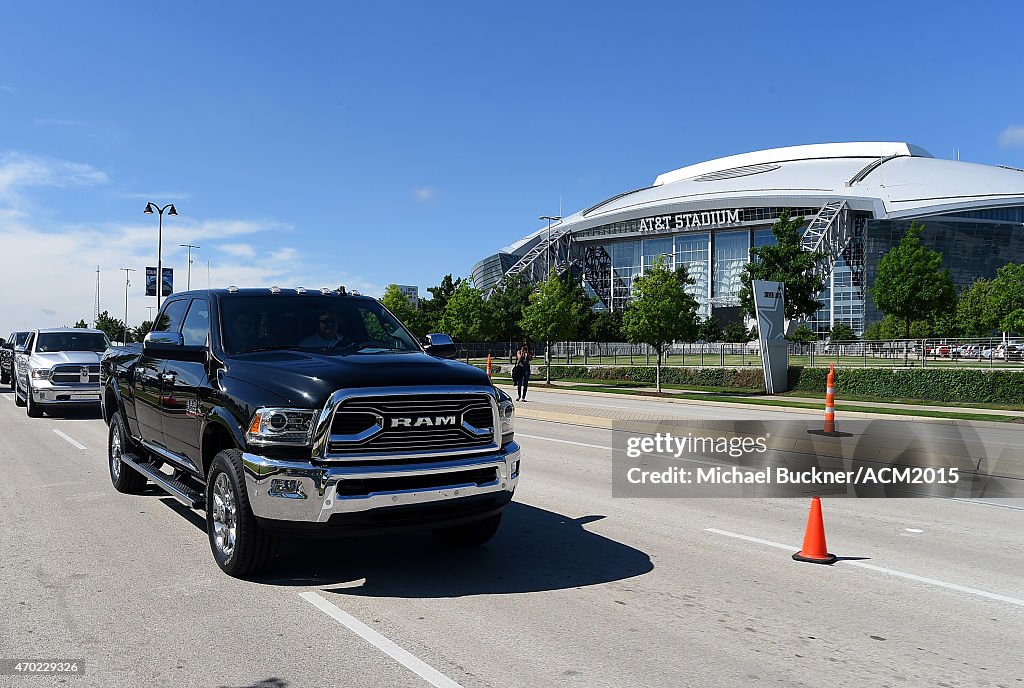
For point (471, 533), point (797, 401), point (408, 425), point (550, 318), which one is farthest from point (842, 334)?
point (408, 425)

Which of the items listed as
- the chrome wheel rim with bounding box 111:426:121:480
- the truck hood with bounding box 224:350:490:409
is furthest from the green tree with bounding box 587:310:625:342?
the truck hood with bounding box 224:350:490:409

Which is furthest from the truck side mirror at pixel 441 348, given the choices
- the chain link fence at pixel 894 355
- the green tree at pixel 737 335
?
the green tree at pixel 737 335

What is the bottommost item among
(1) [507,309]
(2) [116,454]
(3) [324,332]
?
(2) [116,454]

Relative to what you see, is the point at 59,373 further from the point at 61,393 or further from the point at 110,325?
the point at 110,325

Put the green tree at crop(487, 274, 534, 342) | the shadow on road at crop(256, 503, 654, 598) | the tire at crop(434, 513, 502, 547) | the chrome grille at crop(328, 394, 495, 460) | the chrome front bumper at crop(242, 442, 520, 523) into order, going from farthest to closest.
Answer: the green tree at crop(487, 274, 534, 342), the tire at crop(434, 513, 502, 547), the shadow on road at crop(256, 503, 654, 598), the chrome grille at crop(328, 394, 495, 460), the chrome front bumper at crop(242, 442, 520, 523)

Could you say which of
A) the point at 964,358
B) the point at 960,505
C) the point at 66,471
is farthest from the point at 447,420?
the point at 964,358

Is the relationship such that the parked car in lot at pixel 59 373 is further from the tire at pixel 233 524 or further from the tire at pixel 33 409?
the tire at pixel 233 524

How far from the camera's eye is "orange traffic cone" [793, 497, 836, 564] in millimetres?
6621

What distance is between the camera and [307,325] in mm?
7211

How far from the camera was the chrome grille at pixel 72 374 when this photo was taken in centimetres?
1886

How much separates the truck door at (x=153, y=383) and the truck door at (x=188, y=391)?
218 millimetres

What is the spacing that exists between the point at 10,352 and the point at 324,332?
25.9 m

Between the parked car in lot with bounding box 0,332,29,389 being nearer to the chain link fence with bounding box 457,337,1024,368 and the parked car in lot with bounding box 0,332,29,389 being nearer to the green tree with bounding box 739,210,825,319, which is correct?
the chain link fence with bounding box 457,337,1024,368

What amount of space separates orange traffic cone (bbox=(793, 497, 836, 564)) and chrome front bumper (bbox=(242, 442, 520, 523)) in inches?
120
